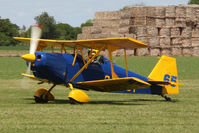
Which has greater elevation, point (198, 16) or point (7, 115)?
point (198, 16)

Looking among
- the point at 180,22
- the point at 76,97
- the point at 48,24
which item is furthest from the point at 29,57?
the point at 48,24

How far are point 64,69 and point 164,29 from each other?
41260mm

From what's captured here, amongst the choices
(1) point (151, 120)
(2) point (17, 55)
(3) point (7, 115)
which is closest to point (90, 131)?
(1) point (151, 120)

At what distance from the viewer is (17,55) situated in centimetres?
5647

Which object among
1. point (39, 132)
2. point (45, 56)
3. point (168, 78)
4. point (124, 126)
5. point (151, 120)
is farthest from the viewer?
point (168, 78)

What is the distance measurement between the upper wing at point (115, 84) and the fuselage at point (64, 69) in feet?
1.02

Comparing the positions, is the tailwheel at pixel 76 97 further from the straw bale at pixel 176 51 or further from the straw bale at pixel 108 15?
the straw bale at pixel 108 15

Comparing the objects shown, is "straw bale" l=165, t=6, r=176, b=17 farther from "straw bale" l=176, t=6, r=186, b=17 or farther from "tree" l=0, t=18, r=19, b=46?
"tree" l=0, t=18, r=19, b=46

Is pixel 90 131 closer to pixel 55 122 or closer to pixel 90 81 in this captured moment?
pixel 55 122

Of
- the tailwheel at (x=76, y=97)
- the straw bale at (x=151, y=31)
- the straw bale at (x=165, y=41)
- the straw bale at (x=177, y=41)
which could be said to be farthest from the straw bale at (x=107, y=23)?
the tailwheel at (x=76, y=97)

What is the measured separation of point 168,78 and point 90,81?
328cm

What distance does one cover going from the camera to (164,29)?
53.5 metres

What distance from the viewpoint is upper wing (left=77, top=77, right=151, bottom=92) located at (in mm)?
13031

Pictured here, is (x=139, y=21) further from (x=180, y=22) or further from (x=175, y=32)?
(x=180, y=22)
